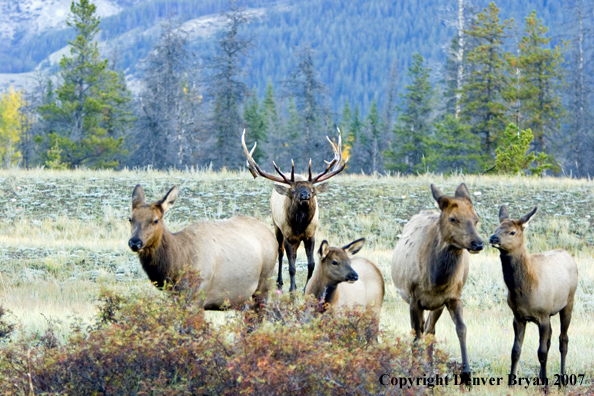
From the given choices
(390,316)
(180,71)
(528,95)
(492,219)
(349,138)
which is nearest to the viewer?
(390,316)

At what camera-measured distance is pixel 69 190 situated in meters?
20.5

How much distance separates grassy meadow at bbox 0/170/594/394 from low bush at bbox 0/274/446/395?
85.2 inches

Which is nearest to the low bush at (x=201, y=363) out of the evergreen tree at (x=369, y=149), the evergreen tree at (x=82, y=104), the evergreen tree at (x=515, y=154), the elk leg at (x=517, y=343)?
the elk leg at (x=517, y=343)

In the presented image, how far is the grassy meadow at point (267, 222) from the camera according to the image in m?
10.1

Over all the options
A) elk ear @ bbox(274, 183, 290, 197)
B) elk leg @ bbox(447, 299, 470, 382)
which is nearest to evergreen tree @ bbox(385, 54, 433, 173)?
elk ear @ bbox(274, 183, 290, 197)

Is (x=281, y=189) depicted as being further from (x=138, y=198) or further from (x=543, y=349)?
(x=543, y=349)

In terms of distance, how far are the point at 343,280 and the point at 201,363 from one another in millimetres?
2989

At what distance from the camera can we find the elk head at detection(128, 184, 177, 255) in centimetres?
727

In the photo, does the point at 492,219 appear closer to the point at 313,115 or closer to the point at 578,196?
the point at 578,196

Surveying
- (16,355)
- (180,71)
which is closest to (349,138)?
(180,71)

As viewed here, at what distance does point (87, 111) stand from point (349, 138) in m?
39.7

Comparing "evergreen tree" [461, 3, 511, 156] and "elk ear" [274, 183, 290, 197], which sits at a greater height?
"evergreen tree" [461, 3, 511, 156]

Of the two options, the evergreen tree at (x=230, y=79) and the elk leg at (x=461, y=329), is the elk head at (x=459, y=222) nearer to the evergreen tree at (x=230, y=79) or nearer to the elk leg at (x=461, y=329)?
the elk leg at (x=461, y=329)

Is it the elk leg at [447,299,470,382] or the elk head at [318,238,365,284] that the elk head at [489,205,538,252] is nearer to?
the elk leg at [447,299,470,382]
